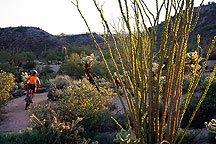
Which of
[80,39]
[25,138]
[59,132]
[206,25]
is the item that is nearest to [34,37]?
[80,39]

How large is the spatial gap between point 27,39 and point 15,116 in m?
49.2

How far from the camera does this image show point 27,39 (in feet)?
212

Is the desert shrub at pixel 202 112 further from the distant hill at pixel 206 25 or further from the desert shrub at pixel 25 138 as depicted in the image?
the distant hill at pixel 206 25

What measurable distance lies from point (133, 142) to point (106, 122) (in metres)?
7.05

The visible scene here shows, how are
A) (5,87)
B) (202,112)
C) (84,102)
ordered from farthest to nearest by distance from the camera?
(5,87) → (84,102) → (202,112)

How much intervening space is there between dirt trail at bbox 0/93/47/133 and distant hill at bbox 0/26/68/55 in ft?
137

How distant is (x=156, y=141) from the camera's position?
4.56m

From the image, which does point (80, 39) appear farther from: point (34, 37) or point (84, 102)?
point (84, 102)

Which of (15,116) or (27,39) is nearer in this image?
(15,116)

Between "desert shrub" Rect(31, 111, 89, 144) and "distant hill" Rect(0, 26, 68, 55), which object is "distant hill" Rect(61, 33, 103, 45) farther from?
"desert shrub" Rect(31, 111, 89, 144)

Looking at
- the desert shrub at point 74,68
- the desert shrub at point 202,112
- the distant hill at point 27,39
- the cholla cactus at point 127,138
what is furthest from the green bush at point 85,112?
the distant hill at point 27,39

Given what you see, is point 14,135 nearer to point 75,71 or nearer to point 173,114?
point 173,114

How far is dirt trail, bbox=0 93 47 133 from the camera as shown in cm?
1441

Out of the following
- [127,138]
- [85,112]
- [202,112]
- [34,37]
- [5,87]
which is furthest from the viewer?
[34,37]
